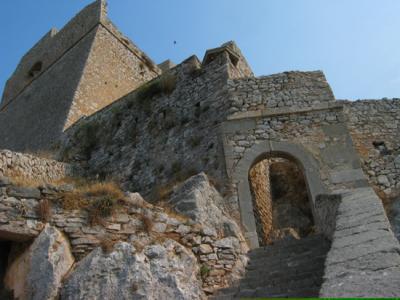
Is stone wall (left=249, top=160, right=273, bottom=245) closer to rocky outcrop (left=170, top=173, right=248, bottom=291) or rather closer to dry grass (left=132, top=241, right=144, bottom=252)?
rocky outcrop (left=170, top=173, right=248, bottom=291)

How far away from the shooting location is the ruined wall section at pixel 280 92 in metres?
9.23

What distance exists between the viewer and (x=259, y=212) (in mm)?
9266

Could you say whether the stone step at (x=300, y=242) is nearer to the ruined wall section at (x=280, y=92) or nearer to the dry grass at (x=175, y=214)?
the dry grass at (x=175, y=214)

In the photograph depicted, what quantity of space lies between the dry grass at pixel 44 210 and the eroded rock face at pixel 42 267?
133 millimetres

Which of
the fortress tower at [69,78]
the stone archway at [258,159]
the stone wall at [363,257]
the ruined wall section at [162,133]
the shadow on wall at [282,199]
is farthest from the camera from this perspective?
the fortress tower at [69,78]

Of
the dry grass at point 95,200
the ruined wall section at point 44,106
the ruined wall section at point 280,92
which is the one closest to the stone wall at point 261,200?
the ruined wall section at point 280,92

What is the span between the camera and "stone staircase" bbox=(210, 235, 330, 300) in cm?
469

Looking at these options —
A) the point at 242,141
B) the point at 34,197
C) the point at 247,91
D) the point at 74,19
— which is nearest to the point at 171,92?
the point at 247,91

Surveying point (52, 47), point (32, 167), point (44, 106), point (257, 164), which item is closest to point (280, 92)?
point (257, 164)

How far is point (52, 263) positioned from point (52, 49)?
1892 cm

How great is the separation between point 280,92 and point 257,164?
1.98 m

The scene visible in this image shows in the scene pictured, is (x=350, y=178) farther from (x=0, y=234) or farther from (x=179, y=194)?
(x=0, y=234)

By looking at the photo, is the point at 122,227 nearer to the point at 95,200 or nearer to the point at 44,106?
the point at 95,200

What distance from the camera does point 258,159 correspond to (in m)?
8.62
